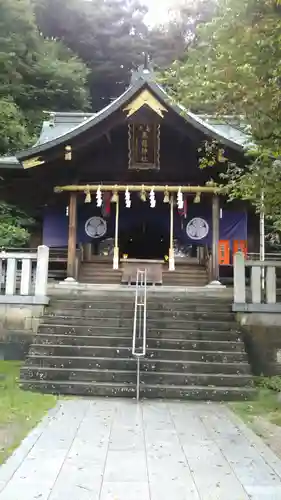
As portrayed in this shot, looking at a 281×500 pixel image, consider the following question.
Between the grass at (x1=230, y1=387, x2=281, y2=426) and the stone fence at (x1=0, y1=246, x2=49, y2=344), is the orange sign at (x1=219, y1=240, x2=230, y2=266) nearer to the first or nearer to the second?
the stone fence at (x1=0, y1=246, x2=49, y2=344)

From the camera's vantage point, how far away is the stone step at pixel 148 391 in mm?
7637

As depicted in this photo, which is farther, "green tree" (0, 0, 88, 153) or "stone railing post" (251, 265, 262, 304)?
"green tree" (0, 0, 88, 153)

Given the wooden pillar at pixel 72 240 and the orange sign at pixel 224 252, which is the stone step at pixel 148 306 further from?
the orange sign at pixel 224 252

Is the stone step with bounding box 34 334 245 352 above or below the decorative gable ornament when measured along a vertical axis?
below

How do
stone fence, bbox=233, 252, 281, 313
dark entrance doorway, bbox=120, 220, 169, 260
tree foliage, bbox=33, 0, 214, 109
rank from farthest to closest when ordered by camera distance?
1. tree foliage, bbox=33, 0, 214, 109
2. dark entrance doorway, bbox=120, 220, 169, 260
3. stone fence, bbox=233, 252, 281, 313

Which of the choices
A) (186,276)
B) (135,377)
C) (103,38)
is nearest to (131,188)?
(186,276)

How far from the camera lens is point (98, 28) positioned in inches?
1364

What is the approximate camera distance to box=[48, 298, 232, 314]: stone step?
9984mm

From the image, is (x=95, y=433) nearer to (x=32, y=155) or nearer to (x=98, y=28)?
(x=32, y=155)

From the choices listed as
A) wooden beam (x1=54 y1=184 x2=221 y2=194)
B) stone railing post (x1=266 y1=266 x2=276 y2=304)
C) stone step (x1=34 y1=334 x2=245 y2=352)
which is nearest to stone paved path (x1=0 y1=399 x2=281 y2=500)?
stone step (x1=34 y1=334 x2=245 y2=352)

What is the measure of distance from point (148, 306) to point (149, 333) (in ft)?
3.59

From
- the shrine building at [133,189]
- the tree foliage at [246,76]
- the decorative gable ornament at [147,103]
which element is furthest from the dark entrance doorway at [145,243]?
the tree foliage at [246,76]

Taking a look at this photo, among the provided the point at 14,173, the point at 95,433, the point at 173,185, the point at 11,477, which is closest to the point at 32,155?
the point at 14,173

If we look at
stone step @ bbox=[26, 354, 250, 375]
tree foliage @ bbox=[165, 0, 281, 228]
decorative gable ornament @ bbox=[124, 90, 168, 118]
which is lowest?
stone step @ bbox=[26, 354, 250, 375]
